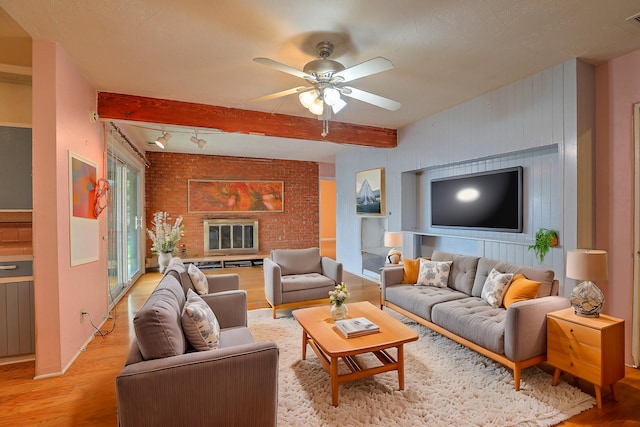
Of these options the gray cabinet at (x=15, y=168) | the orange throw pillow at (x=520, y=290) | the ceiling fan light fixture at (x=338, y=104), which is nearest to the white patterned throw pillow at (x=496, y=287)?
the orange throw pillow at (x=520, y=290)

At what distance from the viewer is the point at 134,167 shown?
5871 mm

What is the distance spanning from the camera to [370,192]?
226 inches

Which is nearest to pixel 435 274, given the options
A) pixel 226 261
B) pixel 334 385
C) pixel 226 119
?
pixel 334 385

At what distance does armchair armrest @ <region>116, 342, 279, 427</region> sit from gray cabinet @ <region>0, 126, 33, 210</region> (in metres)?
2.55

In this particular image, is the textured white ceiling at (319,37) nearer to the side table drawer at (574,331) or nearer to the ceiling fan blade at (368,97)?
the ceiling fan blade at (368,97)

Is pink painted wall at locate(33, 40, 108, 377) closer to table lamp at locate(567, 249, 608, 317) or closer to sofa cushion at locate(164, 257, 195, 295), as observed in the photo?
sofa cushion at locate(164, 257, 195, 295)

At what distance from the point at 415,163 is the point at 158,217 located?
17.3 ft

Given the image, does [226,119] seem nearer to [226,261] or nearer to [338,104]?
[338,104]

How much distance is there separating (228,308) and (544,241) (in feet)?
9.73

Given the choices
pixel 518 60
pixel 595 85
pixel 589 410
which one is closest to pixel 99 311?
pixel 589 410

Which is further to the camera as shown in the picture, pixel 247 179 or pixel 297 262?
pixel 247 179

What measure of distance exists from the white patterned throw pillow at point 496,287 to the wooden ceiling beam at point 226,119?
2.75m

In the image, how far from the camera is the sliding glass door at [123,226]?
438cm

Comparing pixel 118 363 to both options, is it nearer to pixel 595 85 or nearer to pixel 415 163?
pixel 415 163
